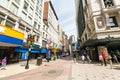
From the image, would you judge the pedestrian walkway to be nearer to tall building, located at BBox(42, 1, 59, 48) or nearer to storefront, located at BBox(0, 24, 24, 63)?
storefront, located at BBox(0, 24, 24, 63)

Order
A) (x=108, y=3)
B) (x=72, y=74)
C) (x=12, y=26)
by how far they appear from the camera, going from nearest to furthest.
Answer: (x=72, y=74) → (x=12, y=26) → (x=108, y=3)

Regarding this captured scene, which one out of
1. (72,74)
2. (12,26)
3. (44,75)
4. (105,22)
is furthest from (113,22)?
(12,26)

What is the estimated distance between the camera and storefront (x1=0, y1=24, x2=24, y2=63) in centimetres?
1194

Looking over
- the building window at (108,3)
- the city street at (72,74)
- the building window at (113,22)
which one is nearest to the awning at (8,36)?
the city street at (72,74)

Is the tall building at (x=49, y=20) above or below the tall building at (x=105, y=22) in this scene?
above

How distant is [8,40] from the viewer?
12836 millimetres

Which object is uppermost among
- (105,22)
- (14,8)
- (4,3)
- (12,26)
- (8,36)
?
(14,8)

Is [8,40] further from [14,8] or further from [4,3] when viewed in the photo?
[14,8]

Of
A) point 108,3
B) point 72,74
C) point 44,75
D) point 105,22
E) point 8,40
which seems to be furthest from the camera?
point 108,3

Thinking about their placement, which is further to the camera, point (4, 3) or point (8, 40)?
point (4, 3)

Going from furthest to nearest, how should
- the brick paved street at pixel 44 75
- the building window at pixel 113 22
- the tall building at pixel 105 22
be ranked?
1. the building window at pixel 113 22
2. the tall building at pixel 105 22
3. the brick paved street at pixel 44 75

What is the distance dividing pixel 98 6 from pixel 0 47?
22375 mm

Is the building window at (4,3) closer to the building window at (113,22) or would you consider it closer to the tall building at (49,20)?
the tall building at (49,20)

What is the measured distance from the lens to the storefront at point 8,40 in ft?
39.2
